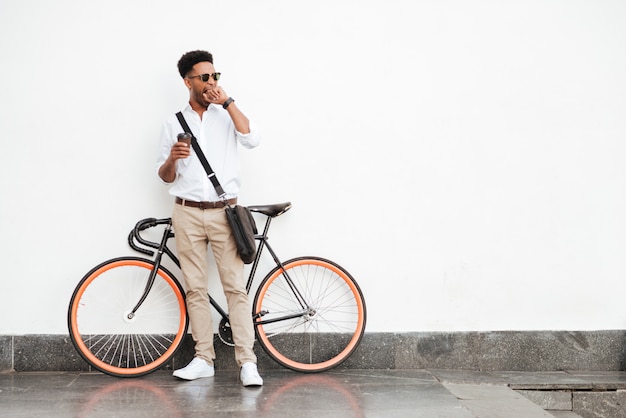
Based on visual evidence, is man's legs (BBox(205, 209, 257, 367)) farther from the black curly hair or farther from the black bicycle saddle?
the black curly hair

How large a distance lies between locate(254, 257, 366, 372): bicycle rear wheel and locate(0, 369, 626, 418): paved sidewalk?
0.19 meters

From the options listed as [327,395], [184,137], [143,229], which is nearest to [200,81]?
[184,137]

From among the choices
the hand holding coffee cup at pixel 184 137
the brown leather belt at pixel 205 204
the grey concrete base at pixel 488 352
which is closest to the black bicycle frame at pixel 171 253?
the brown leather belt at pixel 205 204

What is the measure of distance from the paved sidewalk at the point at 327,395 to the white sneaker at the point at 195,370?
2.9 inches

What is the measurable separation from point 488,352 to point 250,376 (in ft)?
6.65

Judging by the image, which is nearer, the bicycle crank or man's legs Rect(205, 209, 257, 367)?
man's legs Rect(205, 209, 257, 367)

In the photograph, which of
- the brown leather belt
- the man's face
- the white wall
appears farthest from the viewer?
the white wall

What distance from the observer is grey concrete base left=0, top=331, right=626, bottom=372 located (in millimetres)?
5809

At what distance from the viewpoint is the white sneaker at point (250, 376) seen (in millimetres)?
5141

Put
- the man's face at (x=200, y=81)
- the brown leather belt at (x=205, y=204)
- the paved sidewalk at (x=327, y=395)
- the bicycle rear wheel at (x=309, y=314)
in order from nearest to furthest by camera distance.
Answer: the paved sidewalk at (x=327, y=395)
the man's face at (x=200, y=81)
the brown leather belt at (x=205, y=204)
the bicycle rear wheel at (x=309, y=314)

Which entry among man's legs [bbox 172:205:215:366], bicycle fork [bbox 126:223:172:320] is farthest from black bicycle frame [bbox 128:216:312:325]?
man's legs [bbox 172:205:215:366]

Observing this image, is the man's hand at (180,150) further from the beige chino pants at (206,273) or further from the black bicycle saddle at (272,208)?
the black bicycle saddle at (272,208)

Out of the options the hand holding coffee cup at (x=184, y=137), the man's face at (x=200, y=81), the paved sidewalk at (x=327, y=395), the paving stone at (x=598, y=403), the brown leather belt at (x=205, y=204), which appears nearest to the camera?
the paved sidewalk at (x=327, y=395)

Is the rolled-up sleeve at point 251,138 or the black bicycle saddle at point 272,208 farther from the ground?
the rolled-up sleeve at point 251,138
